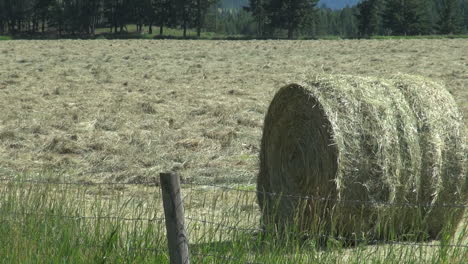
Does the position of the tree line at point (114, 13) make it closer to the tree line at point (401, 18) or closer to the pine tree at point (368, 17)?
the pine tree at point (368, 17)

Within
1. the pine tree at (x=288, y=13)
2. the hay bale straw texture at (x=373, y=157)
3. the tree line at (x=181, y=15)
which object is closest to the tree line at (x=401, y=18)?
the tree line at (x=181, y=15)

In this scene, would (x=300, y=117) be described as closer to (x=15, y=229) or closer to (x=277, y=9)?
(x=15, y=229)

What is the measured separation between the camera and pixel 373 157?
6.07 metres

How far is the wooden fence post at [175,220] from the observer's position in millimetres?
4375

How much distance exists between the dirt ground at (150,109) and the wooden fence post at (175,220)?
344cm

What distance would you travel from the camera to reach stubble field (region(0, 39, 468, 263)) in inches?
205

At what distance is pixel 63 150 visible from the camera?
10047mm

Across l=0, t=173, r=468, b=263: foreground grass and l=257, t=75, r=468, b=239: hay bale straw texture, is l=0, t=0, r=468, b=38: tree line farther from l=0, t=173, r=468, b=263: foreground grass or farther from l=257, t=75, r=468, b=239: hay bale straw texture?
l=0, t=173, r=468, b=263: foreground grass

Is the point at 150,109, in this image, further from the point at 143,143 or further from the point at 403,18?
the point at 403,18

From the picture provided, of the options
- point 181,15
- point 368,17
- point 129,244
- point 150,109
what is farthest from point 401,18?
point 129,244

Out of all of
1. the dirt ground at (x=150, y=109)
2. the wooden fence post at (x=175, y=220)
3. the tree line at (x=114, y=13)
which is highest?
the tree line at (x=114, y=13)

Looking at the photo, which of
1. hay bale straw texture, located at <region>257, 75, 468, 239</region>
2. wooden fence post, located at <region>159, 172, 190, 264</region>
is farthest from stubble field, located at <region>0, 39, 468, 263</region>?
wooden fence post, located at <region>159, 172, 190, 264</region>

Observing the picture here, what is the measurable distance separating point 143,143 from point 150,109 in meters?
2.84

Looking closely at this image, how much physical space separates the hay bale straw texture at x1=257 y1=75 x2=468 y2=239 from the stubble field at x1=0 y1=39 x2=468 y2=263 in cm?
38
